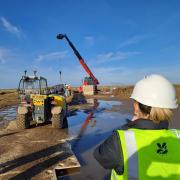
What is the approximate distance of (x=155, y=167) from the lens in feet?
6.01

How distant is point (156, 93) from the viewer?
6.89 feet

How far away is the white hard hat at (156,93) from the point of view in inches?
81.3

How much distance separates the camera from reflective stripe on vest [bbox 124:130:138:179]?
71.2 inches

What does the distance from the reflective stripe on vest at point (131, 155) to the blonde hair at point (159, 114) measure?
257 mm

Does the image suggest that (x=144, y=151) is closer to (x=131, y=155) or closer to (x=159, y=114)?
(x=131, y=155)

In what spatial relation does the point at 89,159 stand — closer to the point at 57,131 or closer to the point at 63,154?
the point at 63,154

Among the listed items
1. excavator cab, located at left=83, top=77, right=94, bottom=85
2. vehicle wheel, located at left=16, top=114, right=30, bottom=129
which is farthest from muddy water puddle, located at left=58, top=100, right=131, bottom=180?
excavator cab, located at left=83, top=77, right=94, bottom=85

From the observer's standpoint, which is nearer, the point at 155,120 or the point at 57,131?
the point at 155,120

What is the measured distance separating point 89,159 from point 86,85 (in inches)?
1187

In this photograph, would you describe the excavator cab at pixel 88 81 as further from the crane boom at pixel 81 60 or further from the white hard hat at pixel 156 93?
the white hard hat at pixel 156 93

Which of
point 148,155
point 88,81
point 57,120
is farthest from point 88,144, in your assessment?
point 88,81

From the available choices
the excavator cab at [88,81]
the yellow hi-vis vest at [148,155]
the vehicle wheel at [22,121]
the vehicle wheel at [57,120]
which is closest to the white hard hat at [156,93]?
the yellow hi-vis vest at [148,155]

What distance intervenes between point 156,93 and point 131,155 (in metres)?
0.55

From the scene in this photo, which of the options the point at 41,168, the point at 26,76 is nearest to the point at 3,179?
the point at 41,168
